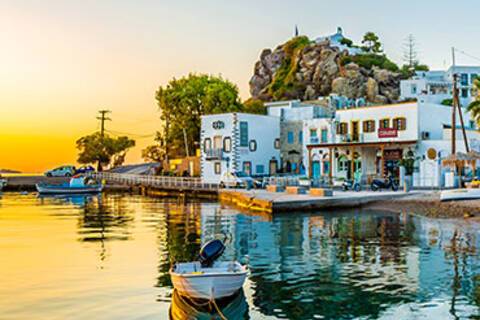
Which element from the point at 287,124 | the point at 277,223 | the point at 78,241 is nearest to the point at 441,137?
the point at 287,124

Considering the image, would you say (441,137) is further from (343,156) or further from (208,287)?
(208,287)

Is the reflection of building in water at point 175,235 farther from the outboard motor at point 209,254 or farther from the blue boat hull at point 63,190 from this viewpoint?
the blue boat hull at point 63,190

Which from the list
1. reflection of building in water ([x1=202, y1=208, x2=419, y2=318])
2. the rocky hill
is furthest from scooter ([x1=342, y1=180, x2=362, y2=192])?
the rocky hill

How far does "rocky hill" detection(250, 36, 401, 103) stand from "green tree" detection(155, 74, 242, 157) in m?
20.4

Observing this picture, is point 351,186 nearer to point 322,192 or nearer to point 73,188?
point 322,192

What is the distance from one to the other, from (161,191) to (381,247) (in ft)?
146

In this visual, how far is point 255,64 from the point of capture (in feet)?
380

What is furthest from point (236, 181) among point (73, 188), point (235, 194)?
point (73, 188)

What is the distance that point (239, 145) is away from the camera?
60781mm

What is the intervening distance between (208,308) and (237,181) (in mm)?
41535

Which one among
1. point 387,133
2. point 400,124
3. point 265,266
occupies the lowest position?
point 265,266

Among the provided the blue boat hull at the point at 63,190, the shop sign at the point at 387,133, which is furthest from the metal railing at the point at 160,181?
the shop sign at the point at 387,133

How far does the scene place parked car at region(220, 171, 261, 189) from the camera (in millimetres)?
54219

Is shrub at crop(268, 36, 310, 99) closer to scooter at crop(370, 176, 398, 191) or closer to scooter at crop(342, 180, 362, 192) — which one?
scooter at crop(342, 180, 362, 192)
